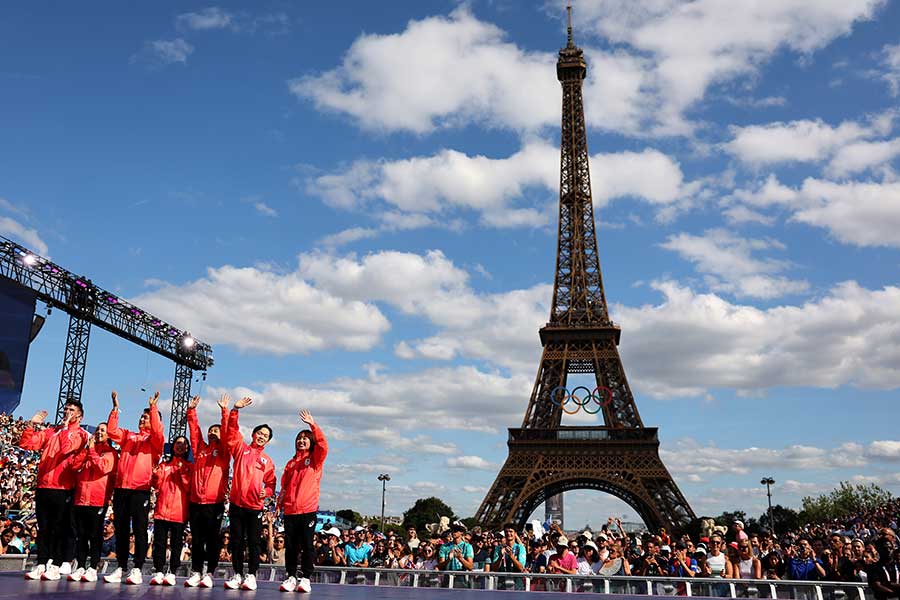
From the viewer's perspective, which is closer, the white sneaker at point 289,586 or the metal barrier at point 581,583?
the white sneaker at point 289,586

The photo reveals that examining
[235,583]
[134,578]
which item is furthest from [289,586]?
[134,578]

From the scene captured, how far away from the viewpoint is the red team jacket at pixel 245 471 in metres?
8.16

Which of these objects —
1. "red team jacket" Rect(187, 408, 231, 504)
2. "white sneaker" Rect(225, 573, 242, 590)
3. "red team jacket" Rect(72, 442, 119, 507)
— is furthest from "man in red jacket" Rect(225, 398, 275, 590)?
"red team jacket" Rect(72, 442, 119, 507)

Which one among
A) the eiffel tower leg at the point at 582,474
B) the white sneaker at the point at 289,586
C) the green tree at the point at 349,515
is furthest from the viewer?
the green tree at the point at 349,515

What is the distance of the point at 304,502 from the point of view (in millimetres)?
7965

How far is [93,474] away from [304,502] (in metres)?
2.73

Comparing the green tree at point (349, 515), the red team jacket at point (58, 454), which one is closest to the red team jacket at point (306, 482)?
the red team jacket at point (58, 454)

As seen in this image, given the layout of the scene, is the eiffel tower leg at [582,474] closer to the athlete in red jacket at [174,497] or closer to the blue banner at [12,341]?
the blue banner at [12,341]

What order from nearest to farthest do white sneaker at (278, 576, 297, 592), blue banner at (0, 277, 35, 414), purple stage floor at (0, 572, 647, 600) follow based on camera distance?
purple stage floor at (0, 572, 647, 600) < white sneaker at (278, 576, 297, 592) < blue banner at (0, 277, 35, 414)

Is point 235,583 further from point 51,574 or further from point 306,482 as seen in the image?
point 51,574

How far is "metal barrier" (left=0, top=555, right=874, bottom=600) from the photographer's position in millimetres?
8750

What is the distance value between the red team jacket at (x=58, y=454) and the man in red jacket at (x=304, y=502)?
2.66 m

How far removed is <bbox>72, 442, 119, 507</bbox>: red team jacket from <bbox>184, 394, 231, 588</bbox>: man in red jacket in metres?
1.09

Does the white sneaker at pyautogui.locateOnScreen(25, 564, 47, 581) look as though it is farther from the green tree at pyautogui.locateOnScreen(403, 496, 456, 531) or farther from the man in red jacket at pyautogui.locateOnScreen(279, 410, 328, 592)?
the green tree at pyautogui.locateOnScreen(403, 496, 456, 531)
